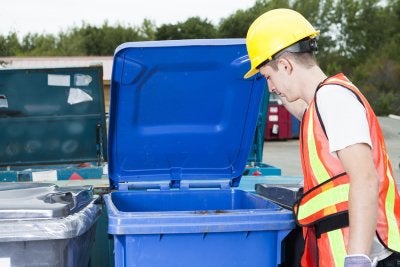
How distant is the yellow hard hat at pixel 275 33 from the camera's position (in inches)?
81.5

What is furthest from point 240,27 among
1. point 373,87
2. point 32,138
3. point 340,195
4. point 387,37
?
point 340,195

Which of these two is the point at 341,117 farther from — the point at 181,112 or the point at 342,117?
the point at 181,112

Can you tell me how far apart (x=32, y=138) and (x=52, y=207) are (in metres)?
Result: 3.11

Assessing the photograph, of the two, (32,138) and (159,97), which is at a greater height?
(159,97)

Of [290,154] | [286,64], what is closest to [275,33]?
[286,64]

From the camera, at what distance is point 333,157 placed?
1.97m

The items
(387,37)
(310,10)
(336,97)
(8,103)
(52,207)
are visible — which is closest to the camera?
(336,97)

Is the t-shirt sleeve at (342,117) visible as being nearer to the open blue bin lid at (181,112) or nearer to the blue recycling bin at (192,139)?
the blue recycling bin at (192,139)

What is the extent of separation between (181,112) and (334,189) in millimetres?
1329

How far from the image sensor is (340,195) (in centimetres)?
199

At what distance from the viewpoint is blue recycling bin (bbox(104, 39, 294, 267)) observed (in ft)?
7.72

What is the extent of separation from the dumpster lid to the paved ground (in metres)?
8.17

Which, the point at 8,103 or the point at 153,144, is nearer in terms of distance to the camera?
the point at 153,144

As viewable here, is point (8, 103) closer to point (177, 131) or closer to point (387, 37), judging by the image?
point (177, 131)
